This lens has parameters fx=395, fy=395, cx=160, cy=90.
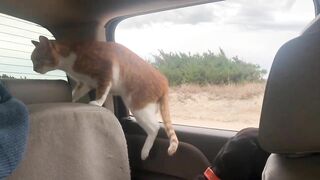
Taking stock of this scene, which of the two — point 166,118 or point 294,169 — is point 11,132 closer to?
point 294,169

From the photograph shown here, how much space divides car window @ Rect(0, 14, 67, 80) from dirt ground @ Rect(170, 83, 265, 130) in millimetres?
676

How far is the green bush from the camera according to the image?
1763 mm

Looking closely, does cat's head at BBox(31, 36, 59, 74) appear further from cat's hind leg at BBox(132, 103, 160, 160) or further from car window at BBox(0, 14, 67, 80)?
cat's hind leg at BBox(132, 103, 160, 160)

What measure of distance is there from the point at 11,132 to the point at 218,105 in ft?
3.58

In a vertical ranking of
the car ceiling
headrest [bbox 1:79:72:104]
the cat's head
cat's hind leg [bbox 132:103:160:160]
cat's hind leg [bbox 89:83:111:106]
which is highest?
the car ceiling

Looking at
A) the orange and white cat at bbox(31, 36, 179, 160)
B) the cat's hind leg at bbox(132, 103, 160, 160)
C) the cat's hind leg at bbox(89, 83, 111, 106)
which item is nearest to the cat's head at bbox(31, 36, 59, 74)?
the orange and white cat at bbox(31, 36, 179, 160)

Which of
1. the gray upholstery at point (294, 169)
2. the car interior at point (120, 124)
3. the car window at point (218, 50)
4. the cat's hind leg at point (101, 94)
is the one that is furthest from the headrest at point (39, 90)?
the gray upholstery at point (294, 169)

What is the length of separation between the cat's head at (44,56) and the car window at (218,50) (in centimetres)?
46

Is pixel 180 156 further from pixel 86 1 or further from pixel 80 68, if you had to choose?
pixel 86 1

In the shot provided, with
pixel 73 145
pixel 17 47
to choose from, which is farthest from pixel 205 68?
pixel 17 47

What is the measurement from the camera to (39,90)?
4.87 ft

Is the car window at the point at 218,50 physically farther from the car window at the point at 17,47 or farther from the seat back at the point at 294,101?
the seat back at the point at 294,101

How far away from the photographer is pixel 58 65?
6.15 ft

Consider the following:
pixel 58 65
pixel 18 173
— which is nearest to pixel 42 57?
pixel 58 65
